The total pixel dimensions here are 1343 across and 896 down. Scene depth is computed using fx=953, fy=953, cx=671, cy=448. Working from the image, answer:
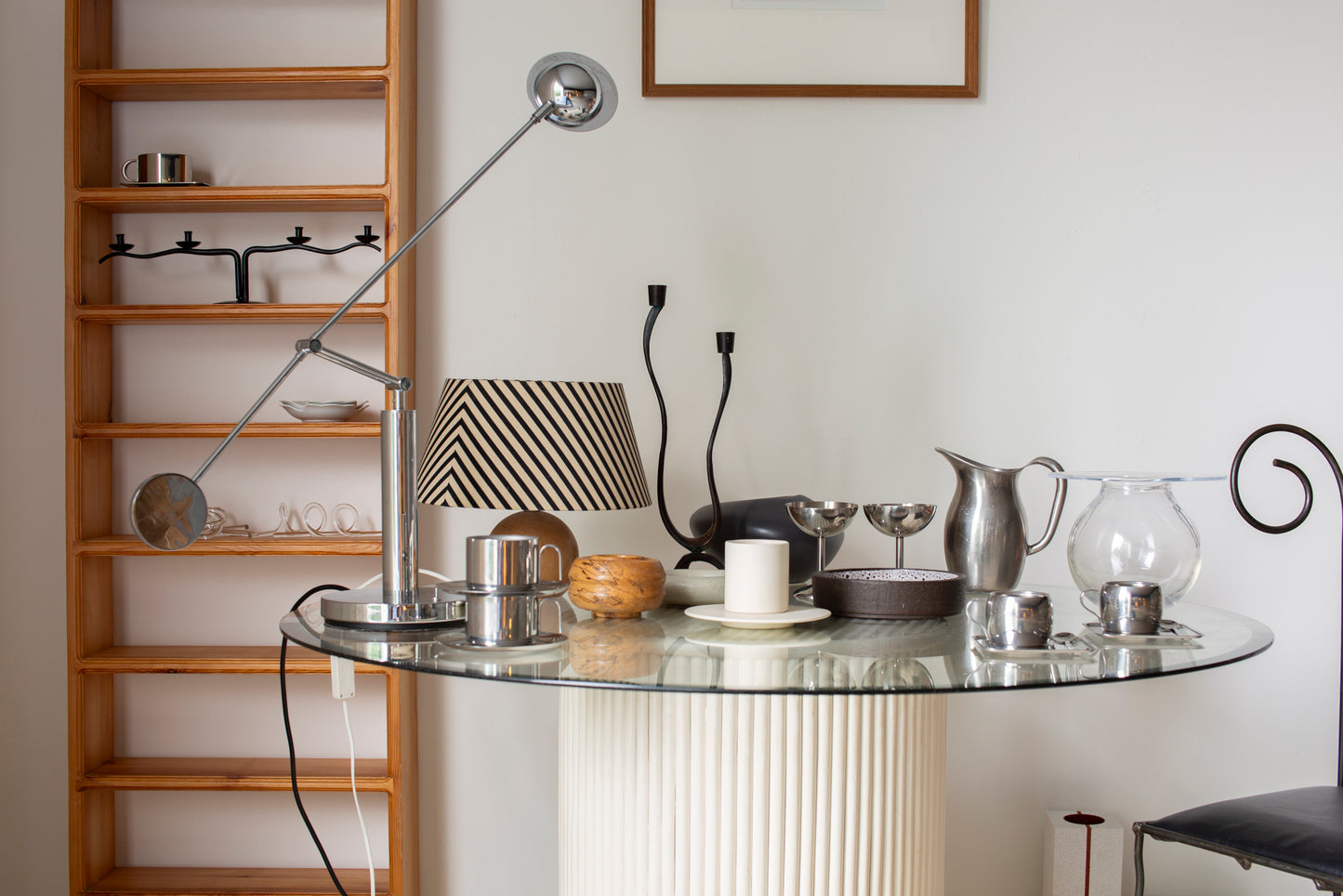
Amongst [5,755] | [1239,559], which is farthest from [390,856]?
[1239,559]

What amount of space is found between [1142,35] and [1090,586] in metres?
1.37

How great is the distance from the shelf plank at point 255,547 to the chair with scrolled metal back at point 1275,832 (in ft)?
5.01

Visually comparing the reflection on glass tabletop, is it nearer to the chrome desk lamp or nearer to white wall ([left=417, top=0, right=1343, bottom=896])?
the chrome desk lamp

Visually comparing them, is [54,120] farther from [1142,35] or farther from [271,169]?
[1142,35]

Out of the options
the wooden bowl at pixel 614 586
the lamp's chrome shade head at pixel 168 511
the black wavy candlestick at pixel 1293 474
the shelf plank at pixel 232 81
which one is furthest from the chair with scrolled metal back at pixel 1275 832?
the shelf plank at pixel 232 81

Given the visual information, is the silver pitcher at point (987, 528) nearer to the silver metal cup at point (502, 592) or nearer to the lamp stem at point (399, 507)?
the silver metal cup at point (502, 592)

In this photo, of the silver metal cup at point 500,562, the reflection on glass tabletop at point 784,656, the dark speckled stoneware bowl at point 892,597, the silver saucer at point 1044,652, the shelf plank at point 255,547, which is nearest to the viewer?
the reflection on glass tabletop at point 784,656

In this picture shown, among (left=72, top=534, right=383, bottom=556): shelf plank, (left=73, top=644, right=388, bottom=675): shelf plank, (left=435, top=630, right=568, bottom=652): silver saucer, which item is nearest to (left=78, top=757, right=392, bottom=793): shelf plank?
(left=73, top=644, right=388, bottom=675): shelf plank

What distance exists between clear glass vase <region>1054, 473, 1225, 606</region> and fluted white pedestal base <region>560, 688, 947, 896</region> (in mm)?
361

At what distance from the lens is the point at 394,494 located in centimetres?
134

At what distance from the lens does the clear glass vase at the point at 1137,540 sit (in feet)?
4.70

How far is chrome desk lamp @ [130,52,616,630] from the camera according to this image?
119 cm

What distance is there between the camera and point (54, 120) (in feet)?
7.14

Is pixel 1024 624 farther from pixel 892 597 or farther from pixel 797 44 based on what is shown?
pixel 797 44
